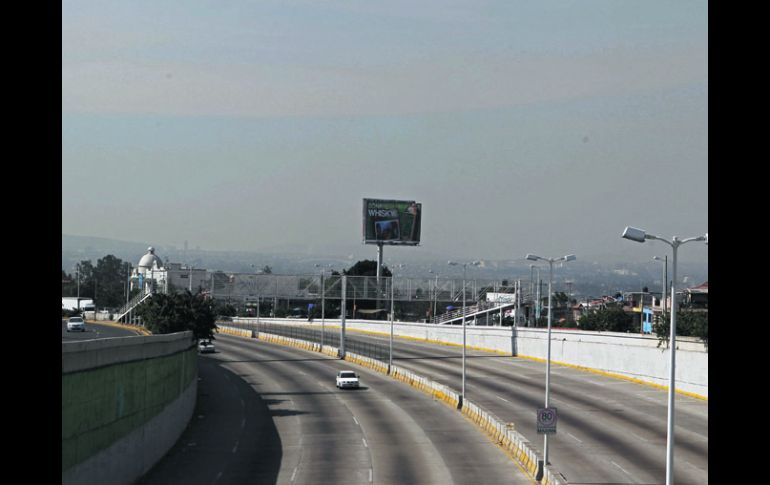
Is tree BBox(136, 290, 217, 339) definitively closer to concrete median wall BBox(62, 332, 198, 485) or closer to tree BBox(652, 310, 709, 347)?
concrete median wall BBox(62, 332, 198, 485)

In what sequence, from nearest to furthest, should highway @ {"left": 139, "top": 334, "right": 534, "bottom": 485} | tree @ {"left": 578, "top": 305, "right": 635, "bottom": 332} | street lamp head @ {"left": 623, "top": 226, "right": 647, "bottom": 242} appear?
street lamp head @ {"left": 623, "top": 226, "right": 647, "bottom": 242}
highway @ {"left": 139, "top": 334, "right": 534, "bottom": 485}
tree @ {"left": 578, "top": 305, "right": 635, "bottom": 332}

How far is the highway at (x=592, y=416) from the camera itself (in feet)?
135

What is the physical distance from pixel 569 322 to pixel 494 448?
428 ft

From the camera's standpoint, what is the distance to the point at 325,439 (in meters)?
49.7

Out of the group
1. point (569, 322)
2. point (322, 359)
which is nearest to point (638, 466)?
point (322, 359)

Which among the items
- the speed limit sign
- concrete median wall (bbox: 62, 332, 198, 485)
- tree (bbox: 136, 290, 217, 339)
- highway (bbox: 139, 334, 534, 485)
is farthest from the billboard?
the speed limit sign

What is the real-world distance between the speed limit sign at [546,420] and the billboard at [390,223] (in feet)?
395

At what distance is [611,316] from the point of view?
133500 mm

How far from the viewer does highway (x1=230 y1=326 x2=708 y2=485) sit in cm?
4122

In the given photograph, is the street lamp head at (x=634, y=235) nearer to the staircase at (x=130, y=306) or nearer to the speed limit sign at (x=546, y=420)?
the speed limit sign at (x=546, y=420)

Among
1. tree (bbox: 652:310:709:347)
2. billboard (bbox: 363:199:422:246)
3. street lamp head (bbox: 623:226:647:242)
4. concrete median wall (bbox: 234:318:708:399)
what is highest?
billboard (bbox: 363:199:422:246)

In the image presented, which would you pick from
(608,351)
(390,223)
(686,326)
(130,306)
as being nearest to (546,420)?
(608,351)

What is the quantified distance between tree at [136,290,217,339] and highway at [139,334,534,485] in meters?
8.06
